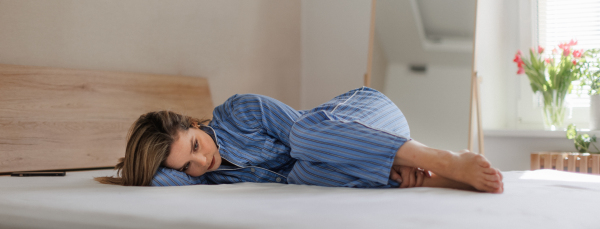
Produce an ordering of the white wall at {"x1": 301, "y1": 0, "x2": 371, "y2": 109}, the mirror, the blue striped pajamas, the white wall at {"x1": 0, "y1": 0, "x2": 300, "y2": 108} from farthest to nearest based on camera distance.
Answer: the white wall at {"x1": 301, "y1": 0, "x2": 371, "y2": 109} < the mirror < the white wall at {"x1": 0, "y1": 0, "x2": 300, "y2": 108} < the blue striped pajamas

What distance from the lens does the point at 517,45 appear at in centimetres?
298

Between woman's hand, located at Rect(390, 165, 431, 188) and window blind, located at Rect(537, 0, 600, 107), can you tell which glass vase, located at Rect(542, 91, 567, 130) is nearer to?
window blind, located at Rect(537, 0, 600, 107)

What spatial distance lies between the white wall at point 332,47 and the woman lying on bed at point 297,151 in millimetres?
1704

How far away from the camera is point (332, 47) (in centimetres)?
331

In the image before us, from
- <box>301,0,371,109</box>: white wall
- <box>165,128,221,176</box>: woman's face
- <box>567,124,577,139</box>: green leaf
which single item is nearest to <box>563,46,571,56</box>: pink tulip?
<box>567,124,577,139</box>: green leaf

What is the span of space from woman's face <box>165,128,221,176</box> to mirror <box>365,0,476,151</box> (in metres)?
1.49

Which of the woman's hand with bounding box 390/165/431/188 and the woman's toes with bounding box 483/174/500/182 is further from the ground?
the woman's toes with bounding box 483/174/500/182

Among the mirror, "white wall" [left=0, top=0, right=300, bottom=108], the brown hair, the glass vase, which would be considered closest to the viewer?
the brown hair

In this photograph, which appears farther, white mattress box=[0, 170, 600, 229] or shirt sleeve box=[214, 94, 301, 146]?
shirt sleeve box=[214, 94, 301, 146]

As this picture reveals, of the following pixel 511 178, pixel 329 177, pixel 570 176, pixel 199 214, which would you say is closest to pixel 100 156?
pixel 329 177

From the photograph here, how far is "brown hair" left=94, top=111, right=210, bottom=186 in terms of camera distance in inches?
50.9

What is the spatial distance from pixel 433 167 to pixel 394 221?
1.29 feet

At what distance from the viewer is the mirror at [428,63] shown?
2.54 meters

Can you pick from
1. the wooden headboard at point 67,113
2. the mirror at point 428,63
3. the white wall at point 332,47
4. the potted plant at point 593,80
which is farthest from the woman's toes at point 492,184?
the white wall at point 332,47
